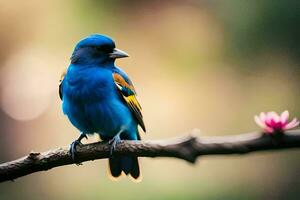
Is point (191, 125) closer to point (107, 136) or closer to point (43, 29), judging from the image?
point (43, 29)

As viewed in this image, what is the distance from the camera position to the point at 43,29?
8.09 metres

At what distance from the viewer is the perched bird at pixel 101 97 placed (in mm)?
3625

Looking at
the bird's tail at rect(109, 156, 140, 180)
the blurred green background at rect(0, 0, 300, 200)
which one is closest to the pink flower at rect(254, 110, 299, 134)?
the bird's tail at rect(109, 156, 140, 180)

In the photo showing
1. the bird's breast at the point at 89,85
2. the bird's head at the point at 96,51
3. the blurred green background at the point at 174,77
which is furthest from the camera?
the blurred green background at the point at 174,77

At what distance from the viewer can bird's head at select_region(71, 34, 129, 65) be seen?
3732 millimetres

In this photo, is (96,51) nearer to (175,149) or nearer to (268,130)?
(175,149)

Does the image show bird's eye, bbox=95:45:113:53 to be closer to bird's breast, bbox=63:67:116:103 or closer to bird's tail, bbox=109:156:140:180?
bird's breast, bbox=63:67:116:103

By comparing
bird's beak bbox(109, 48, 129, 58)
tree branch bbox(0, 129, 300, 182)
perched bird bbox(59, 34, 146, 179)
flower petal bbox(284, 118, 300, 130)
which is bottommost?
tree branch bbox(0, 129, 300, 182)

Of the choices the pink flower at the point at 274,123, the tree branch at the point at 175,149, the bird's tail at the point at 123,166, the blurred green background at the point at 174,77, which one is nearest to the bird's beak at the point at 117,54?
the bird's tail at the point at 123,166

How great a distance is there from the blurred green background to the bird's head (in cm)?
322

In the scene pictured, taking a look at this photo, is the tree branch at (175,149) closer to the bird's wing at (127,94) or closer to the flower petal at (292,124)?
the flower petal at (292,124)

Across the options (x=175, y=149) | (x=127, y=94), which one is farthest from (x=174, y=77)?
(x=175, y=149)

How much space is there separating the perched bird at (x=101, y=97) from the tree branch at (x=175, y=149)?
609 mm

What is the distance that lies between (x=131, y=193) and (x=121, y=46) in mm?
1857
